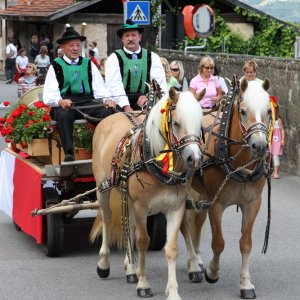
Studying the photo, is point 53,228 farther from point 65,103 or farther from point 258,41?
point 258,41

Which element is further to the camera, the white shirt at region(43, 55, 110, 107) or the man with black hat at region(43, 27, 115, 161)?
the white shirt at region(43, 55, 110, 107)

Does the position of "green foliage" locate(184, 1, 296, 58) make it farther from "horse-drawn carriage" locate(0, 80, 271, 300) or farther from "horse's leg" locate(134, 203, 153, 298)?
"horse's leg" locate(134, 203, 153, 298)

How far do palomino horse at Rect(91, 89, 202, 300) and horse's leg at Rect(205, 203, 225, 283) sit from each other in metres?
0.39

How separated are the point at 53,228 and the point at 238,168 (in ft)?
7.61

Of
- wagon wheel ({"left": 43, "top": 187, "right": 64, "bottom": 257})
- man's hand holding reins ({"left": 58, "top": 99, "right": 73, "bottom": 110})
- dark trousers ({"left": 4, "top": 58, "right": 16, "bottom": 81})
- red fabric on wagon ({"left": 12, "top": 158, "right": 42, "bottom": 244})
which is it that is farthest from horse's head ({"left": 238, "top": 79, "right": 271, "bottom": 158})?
dark trousers ({"left": 4, "top": 58, "right": 16, "bottom": 81})

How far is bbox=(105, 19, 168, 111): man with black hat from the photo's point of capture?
33.4 ft

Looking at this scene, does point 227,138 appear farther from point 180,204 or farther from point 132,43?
point 132,43

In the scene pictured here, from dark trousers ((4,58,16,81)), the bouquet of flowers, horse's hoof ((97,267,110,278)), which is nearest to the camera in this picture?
horse's hoof ((97,267,110,278))

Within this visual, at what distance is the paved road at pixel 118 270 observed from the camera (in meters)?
8.63

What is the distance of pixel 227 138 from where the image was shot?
8.49 meters

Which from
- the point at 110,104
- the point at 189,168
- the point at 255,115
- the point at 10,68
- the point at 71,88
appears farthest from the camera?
the point at 10,68

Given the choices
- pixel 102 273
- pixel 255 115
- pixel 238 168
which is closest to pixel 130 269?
pixel 102 273

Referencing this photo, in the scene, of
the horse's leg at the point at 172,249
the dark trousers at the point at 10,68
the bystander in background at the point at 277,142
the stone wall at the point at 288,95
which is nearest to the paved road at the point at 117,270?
the horse's leg at the point at 172,249

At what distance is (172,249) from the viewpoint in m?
8.20
